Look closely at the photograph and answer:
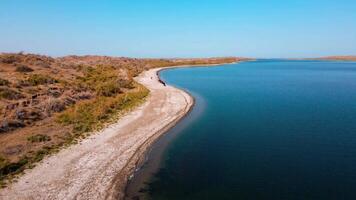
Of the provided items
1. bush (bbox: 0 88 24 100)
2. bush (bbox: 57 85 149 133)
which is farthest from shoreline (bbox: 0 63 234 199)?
bush (bbox: 0 88 24 100)

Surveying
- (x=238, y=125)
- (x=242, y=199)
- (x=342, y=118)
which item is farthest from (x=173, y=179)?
(x=342, y=118)

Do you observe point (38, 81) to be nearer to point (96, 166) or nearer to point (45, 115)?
point (45, 115)

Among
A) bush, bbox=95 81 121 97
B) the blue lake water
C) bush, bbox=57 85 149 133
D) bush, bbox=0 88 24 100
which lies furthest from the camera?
bush, bbox=95 81 121 97

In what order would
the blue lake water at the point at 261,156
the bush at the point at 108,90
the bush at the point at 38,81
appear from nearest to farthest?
the blue lake water at the point at 261,156
the bush at the point at 108,90
the bush at the point at 38,81

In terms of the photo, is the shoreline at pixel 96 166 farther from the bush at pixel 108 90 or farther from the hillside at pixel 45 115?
the bush at pixel 108 90

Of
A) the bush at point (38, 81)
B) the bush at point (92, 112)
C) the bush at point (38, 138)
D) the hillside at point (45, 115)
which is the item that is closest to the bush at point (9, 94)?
the hillside at point (45, 115)

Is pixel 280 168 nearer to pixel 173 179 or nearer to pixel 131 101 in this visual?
pixel 173 179

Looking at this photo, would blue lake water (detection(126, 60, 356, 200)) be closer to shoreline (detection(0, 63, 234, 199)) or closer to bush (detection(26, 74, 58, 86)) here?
shoreline (detection(0, 63, 234, 199))
